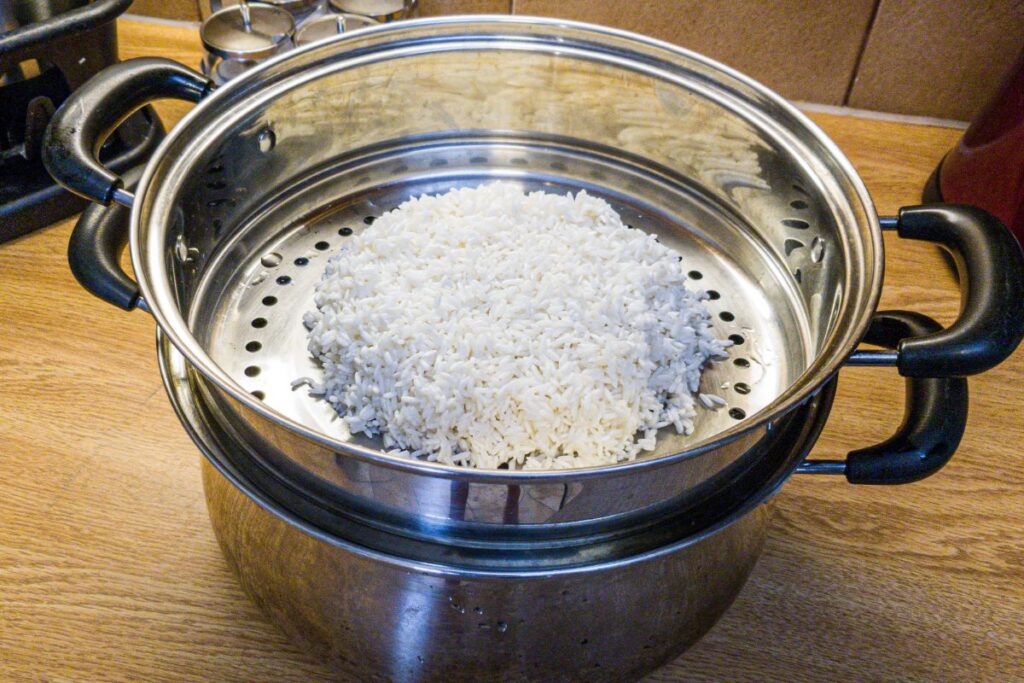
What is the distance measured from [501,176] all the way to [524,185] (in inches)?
1.0

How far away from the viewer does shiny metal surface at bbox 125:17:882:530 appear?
0.61 meters

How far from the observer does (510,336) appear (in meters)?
0.64

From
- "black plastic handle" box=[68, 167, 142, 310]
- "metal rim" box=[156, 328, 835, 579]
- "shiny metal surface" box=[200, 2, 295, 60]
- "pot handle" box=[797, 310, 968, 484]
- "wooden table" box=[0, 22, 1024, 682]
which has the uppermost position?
"shiny metal surface" box=[200, 2, 295, 60]

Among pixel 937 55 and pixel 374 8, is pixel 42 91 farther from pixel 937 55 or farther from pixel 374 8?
pixel 937 55

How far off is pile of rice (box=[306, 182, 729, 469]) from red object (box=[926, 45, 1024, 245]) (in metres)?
0.35

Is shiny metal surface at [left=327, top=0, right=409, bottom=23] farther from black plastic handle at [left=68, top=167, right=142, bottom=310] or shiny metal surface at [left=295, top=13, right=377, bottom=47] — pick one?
black plastic handle at [left=68, top=167, right=142, bottom=310]

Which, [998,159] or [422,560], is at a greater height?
[998,159]

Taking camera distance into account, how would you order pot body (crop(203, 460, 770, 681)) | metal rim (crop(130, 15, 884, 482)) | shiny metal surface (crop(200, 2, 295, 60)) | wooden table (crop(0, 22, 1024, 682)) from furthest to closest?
shiny metal surface (crop(200, 2, 295, 60)) → wooden table (crop(0, 22, 1024, 682)) → pot body (crop(203, 460, 770, 681)) → metal rim (crop(130, 15, 884, 482))

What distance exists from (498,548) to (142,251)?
0.27 metres

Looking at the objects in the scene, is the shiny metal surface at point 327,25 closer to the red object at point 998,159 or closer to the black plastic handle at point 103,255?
the black plastic handle at point 103,255

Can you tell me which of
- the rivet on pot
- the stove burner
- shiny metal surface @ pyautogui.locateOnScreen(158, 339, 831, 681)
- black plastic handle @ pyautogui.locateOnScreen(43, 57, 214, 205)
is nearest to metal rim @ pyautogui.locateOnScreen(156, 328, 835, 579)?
shiny metal surface @ pyautogui.locateOnScreen(158, 339, 831, 681)

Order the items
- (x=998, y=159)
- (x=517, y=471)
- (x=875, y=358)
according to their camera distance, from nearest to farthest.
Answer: (x=517, y=471) → (x=875, y=358) → (x=998, y=159)

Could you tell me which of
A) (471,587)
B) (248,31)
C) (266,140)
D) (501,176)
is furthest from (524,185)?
(471,587)

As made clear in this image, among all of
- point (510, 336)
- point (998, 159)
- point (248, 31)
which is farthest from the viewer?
point (248, 31)
